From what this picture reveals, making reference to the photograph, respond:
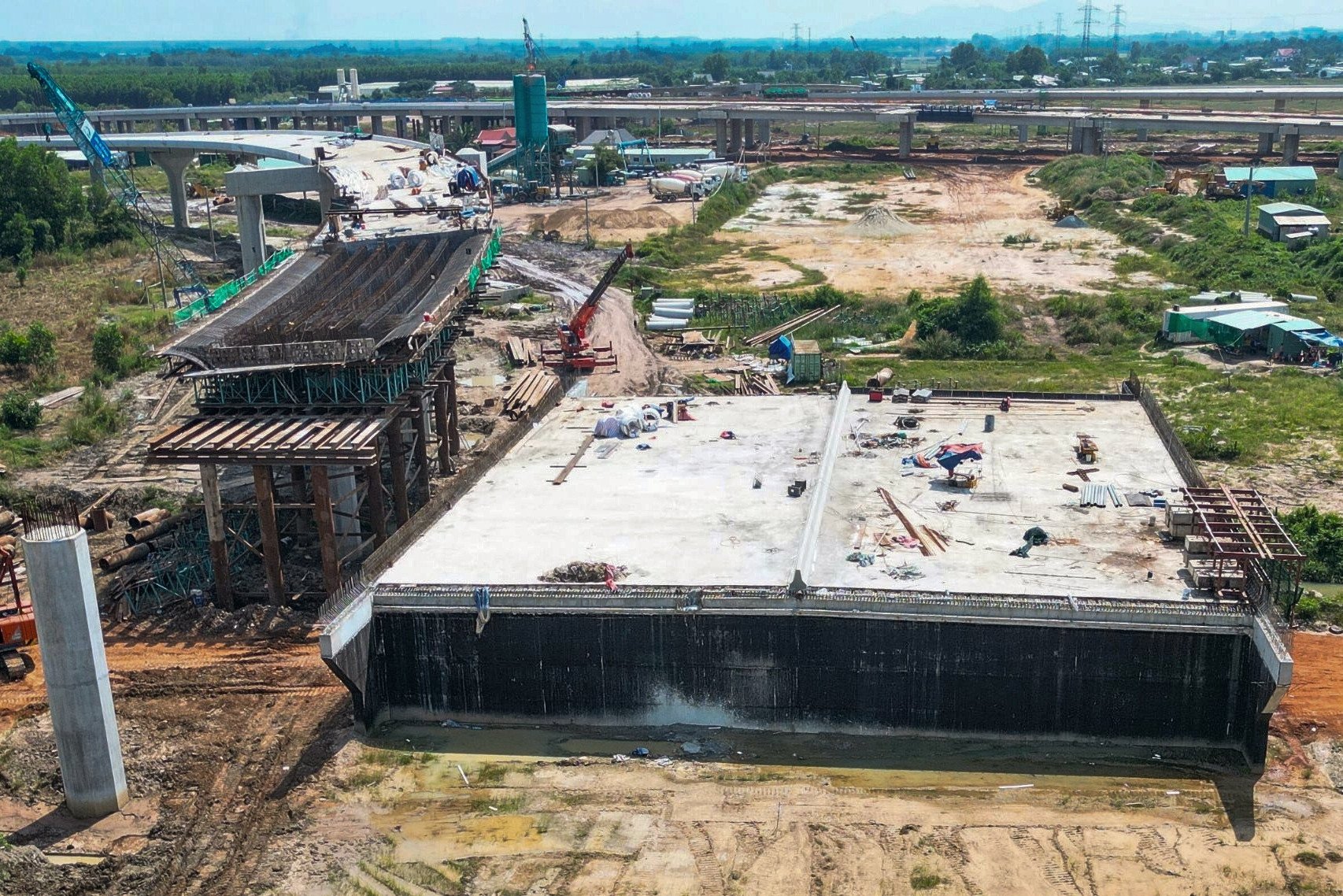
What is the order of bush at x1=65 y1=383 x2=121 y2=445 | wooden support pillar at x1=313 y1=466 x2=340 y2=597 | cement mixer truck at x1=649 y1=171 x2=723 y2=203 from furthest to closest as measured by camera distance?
cement mixer truck at x1=649 y1=171 x2=723 y2=203 < bush at x1=65 y1=383 x2=121 y2=445 < wooden support pillar at x1=313 y1=466 x2=340 y2=597

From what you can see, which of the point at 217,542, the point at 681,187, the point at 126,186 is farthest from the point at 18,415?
the point at 681,187

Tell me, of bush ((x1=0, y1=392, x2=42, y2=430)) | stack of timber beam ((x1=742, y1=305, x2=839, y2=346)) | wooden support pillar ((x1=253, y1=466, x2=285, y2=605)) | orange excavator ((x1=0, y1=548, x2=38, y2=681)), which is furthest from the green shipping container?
orange excavator ((x1=0, y1=548, x2=38, y2=681))

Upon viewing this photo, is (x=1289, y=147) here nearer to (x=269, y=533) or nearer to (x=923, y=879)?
(x=269, y=533)

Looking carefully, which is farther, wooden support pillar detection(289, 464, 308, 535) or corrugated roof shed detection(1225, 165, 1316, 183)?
corrugated roof shed detection(1225, 165, 1316, 183)

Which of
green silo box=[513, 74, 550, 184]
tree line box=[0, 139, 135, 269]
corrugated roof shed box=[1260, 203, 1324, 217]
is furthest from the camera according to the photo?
green silo box=[513, 74, 550, 184]

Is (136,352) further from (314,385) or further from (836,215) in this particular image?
(836,215)

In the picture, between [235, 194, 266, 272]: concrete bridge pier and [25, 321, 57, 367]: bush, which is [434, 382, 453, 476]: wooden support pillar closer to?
[25, 321, 57, 367]: bush

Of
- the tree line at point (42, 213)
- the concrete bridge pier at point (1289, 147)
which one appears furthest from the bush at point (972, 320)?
the concrete bridge pier at point (1289, 147)
